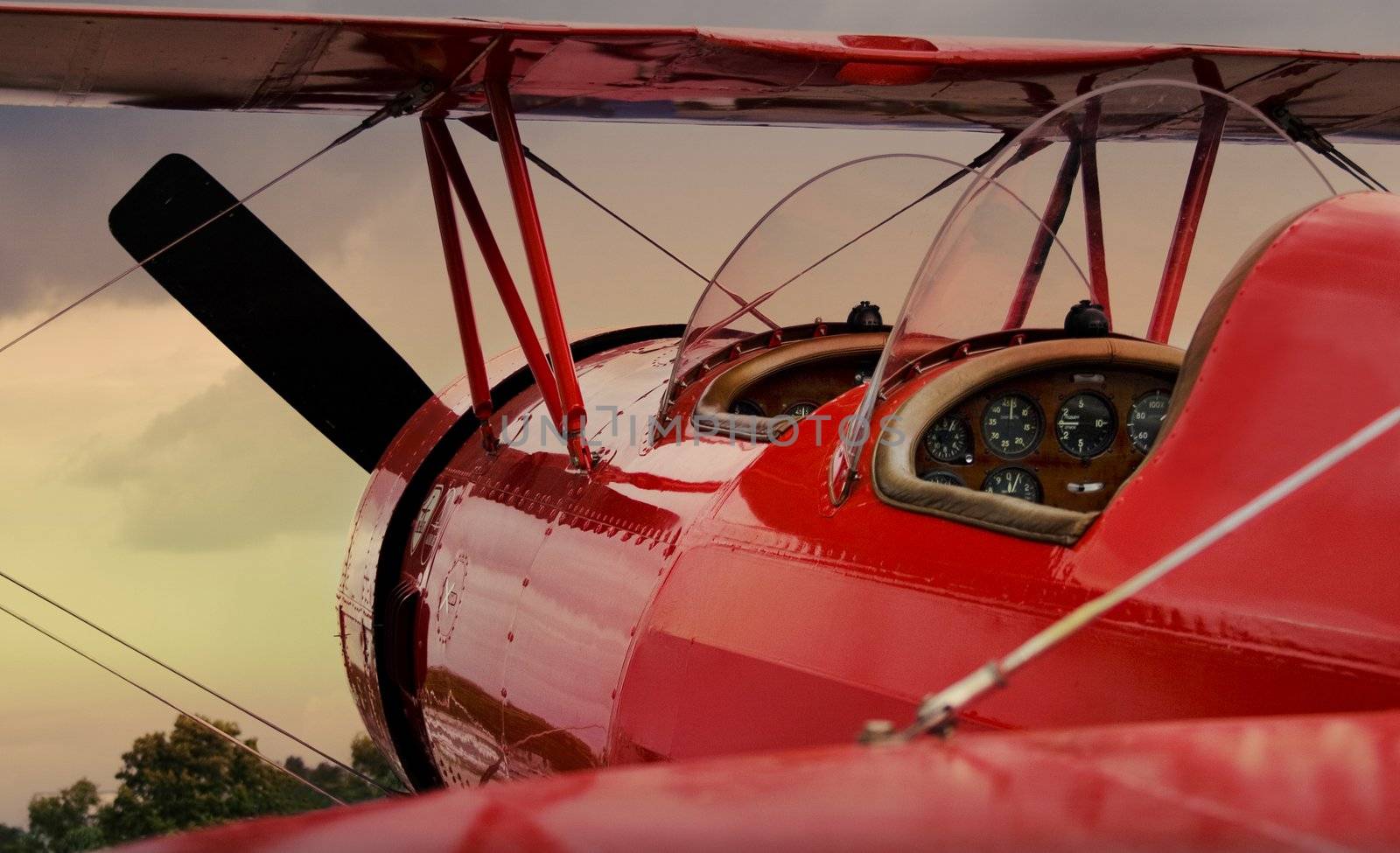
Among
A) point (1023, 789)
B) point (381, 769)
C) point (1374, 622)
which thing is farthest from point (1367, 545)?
point (381, 769)

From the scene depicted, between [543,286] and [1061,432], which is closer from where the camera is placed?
[1061,432]

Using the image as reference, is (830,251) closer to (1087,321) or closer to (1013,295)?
(1013,295)

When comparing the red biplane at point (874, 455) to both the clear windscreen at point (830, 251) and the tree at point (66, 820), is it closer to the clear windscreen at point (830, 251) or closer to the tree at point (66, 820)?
the clear windscreen at point (830, 251)

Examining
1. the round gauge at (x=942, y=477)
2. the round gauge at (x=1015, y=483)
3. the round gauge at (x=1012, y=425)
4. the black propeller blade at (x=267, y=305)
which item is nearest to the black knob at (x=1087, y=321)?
the round gauge at (x=1012, y=425)

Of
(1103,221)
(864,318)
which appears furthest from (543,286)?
(1103,221)

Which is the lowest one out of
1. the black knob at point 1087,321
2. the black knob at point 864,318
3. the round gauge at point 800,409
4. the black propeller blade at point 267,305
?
the black knob at point 1087,321

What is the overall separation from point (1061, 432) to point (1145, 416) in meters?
0.26

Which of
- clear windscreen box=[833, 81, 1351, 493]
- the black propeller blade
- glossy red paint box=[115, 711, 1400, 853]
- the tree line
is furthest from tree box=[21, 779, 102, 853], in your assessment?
glossy red paint box=[115, 711, 1400, 853]

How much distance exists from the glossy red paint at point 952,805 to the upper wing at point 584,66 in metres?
4.56

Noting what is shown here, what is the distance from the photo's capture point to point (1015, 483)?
4.43 metres

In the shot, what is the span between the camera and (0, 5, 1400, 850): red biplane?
184 cm

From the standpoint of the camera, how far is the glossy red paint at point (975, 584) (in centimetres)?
273

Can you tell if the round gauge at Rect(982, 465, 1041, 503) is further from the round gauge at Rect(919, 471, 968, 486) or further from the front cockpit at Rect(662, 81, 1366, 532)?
the round gauge at Rect(919, 471, 968, 486)

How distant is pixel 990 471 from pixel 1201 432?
1.40m
